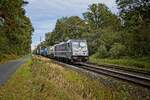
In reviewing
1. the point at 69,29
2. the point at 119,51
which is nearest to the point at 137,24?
the point at 119,51

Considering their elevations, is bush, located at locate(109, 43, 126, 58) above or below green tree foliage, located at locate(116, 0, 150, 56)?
below

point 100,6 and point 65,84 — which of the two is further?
point 100,6

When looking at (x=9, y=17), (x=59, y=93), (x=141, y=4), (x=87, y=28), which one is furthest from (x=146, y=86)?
(x=87, y=28)

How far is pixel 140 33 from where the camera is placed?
132ft

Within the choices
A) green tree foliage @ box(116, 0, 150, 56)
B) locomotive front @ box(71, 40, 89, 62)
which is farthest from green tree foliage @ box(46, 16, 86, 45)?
locomotive front @ box(71, 40, 89, 62)

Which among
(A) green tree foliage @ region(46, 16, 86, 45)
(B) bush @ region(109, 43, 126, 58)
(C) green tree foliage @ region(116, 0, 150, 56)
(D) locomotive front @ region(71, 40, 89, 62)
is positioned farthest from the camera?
(A) green tree foliage @ region(46, 16, 86, 45)

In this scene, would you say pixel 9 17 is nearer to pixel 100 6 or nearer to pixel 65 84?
pixel 65 84

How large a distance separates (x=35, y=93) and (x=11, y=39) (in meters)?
60.4

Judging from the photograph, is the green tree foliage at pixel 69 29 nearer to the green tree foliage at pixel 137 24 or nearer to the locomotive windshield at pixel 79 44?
the green tree foliage at pixel 137 24

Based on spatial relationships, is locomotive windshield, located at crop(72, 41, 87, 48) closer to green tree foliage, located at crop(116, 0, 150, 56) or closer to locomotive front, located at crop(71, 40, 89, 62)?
locomotive front, located at crop(71, 40, 89, 62)

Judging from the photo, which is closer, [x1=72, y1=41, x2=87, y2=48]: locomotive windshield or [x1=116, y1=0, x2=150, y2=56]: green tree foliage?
[x1=116, y1=0, x2=150, y2=56]: green tree foliage

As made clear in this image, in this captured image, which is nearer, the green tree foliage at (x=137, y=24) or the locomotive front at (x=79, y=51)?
the green tree foliage at (x=137, y=24)

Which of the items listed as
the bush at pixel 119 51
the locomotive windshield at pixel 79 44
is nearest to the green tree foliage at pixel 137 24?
the bush at pixel 119 51

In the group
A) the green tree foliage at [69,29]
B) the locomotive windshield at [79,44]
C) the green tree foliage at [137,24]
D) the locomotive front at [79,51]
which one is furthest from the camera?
the green tree foliage at [69,29]
